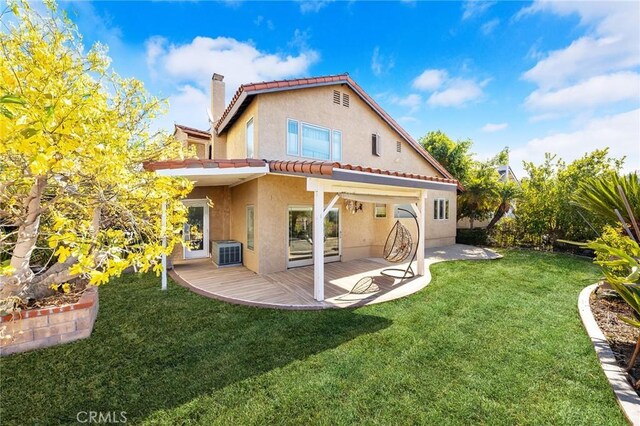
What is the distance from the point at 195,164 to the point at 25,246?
409 cm

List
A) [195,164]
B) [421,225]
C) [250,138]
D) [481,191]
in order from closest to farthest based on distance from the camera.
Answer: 1. [195,164]
2. [421,225]
3. [250,138]
4. [481,191]

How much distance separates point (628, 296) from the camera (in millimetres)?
4156

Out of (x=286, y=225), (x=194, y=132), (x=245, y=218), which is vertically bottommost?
(x=286, y=225)

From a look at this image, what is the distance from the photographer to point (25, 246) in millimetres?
5316

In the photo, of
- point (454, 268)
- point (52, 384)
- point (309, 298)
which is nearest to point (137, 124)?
point (52, 384)

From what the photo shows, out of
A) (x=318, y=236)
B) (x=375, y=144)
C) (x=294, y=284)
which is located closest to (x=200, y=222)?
(x=294, y=284)

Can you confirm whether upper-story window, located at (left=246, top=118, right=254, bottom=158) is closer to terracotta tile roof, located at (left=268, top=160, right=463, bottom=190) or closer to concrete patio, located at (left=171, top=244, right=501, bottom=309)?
terracotta tile roof, located at (left=268, top=160, right=463, bottom=190)

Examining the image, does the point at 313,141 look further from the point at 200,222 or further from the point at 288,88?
the point at 200,222

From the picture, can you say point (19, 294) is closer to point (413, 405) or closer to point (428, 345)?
point (413, 405)

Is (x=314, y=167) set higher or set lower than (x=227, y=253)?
higher

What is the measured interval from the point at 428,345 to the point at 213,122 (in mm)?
15967

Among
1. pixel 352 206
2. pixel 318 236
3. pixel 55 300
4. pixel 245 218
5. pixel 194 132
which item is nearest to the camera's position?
pixel 55 300

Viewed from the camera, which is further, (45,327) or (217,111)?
(217,111)
